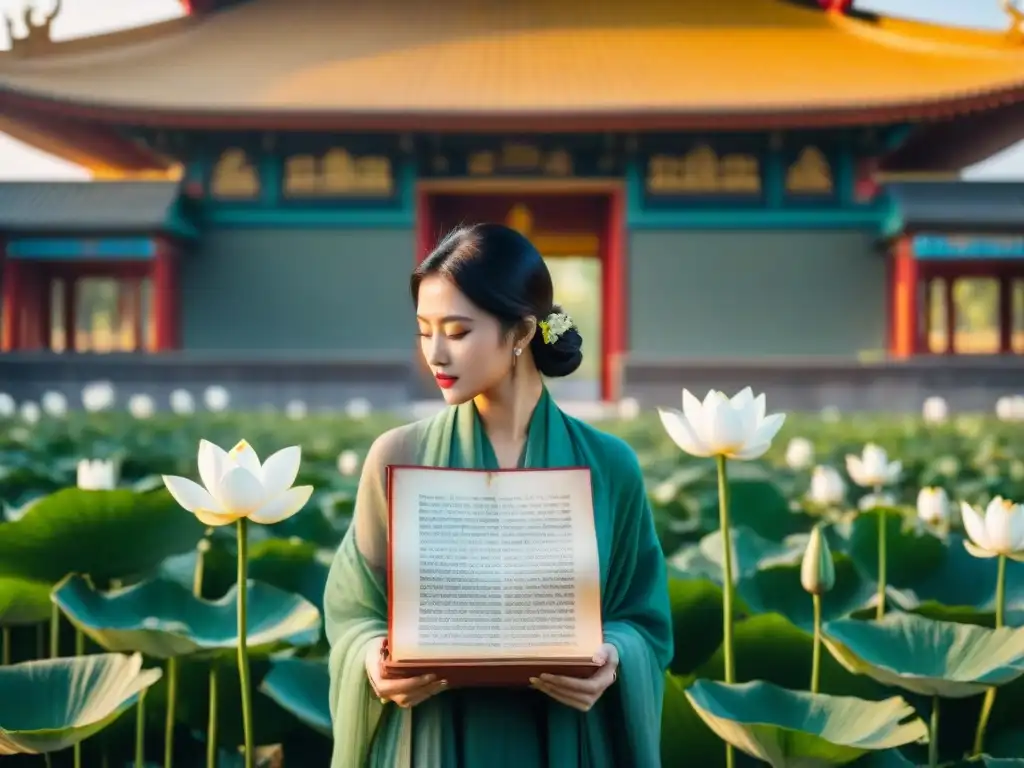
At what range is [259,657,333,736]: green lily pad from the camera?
1.53 metres

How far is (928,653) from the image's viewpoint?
1593 millimetres

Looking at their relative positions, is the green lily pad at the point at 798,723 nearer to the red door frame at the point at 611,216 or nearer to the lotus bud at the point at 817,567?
the lotus bud at the point at 817,567

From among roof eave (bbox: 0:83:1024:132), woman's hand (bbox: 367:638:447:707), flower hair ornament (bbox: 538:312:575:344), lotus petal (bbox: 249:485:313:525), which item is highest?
roof eave (bbox: 0:83:1024:132)

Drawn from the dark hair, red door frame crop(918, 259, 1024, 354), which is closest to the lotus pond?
the dark hair

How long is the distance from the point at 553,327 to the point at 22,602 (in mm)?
1133

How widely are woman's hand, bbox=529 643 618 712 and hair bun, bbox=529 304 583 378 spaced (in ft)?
1.26

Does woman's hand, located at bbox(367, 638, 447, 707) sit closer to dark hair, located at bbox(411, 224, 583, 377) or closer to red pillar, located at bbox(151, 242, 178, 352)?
dark hair, located at bbox(411, 224, 583, 377)

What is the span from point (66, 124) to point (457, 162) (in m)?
4.76

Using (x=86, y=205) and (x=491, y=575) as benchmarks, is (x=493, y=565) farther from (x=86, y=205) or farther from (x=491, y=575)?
(x=86, y=205)

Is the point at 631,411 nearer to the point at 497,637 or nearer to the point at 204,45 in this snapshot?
the point at 497,637

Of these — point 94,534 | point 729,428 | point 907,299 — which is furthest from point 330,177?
point 729,428

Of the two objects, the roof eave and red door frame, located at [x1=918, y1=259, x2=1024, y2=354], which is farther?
red door frame, located at [x1=918, y1=259, x2=1024, y2=354]

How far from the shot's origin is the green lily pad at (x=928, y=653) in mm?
1447

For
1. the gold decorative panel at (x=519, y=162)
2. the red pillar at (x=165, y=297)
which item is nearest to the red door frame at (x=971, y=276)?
the gold decorative panel at (x=519, y=162)
